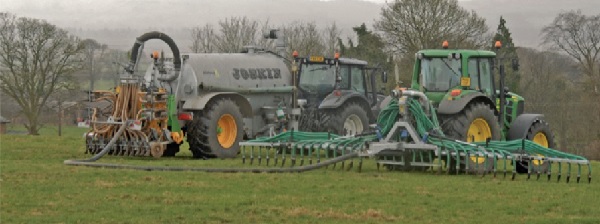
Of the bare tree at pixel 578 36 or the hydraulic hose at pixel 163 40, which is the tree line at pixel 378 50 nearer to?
the bare tree at pixel 578 36

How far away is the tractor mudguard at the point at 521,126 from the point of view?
1962cm

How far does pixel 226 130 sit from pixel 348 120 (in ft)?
11.1

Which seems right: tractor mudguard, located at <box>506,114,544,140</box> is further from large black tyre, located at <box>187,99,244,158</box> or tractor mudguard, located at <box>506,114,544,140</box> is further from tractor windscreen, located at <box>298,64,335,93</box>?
tractor windscreen, located at <box>298,64,335,93</box>

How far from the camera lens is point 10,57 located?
46469 mm

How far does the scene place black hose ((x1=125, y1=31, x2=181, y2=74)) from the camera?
876 inches

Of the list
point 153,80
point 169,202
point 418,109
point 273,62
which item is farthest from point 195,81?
point 169,202

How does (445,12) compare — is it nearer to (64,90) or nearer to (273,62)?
(64,90)

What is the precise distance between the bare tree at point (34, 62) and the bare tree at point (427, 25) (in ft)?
46.6

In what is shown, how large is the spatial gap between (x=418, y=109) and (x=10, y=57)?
32.6m

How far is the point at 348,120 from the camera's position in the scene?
24.7 m

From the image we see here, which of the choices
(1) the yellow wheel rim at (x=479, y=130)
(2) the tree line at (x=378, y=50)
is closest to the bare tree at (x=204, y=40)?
(2) the tree line at (x=378, y=50)

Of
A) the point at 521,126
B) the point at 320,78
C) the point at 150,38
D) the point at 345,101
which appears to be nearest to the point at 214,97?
the point at 150,38

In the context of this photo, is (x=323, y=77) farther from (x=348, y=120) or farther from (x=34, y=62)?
(x=34, y=62)

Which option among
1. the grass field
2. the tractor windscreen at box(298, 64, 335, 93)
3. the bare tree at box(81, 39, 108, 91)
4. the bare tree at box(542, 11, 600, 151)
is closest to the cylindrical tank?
the tractor windscreen at box(298, 64, 335, 93)
